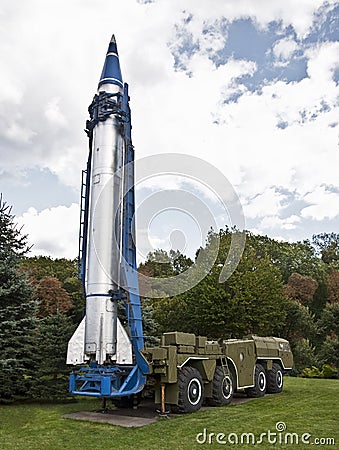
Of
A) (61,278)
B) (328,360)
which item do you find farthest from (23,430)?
(61,278)

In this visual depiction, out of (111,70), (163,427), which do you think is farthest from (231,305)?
(163,427)

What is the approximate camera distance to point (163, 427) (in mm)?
8742

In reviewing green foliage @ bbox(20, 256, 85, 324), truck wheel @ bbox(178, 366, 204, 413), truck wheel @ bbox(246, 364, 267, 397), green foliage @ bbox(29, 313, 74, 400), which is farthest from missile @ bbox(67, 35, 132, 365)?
green foliage @ bbox(20, 256, 85, 324)

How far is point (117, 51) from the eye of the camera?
13.8 m

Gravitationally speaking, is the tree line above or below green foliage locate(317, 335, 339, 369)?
above

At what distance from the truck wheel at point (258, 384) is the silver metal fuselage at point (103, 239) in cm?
469

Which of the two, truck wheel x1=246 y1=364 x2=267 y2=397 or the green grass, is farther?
truck wheel x1=246 y1=364 x2=267 y2=397

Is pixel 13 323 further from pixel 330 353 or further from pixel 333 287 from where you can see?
pixel 333 287

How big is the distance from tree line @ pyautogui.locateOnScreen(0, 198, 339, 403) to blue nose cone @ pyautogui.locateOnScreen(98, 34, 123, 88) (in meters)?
4.67

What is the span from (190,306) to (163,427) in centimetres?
1834

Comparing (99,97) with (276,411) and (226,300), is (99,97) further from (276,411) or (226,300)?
(226,300)

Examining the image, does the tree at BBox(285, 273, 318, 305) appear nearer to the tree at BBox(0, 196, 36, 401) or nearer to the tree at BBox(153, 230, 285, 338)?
the tree at BBox(153, 230, 285, 338)

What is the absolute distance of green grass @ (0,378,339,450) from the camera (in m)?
7.50

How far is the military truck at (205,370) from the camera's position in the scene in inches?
398
